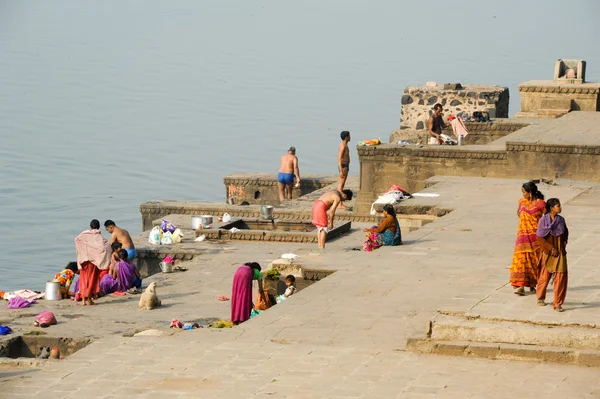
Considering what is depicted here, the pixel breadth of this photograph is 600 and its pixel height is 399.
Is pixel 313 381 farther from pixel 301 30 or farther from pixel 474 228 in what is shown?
pixel 301 30

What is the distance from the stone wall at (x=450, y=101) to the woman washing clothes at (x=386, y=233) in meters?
13.8

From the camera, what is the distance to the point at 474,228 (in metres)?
18.0

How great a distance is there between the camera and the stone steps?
37.8ft

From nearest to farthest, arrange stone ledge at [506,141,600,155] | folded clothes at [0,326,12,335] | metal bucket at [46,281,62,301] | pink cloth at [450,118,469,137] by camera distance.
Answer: folded clothes at [0,326,12,335], metal bucket at [46,281,62,301], stone ledge at [506,141,600,155], pink cloth at [450,118,469,137]

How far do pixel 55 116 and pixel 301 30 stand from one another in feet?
121

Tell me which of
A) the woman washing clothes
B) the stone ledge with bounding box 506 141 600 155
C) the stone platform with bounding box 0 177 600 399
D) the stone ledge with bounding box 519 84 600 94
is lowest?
the stone platform with bounding box 0 177 600 399

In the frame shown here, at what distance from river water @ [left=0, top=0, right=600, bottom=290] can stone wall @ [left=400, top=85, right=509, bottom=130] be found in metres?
7.42

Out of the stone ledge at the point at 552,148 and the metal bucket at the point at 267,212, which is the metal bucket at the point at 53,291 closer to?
the metal bucket at the point at 267,212

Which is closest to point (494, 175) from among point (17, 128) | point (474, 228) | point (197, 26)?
point (474, 228)

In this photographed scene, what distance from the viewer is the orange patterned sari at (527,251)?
42.0 feet

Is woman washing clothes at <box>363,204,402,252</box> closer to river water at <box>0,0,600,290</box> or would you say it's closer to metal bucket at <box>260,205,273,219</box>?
metal bucket at <box>260,205,273,219</box>

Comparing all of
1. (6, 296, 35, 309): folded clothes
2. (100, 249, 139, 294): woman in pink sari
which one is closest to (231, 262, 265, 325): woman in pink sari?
(100, 249, 139, 294): woman in pink sari

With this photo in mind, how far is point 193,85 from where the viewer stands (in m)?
62.1

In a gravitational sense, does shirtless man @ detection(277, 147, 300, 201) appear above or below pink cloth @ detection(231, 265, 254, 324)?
above
